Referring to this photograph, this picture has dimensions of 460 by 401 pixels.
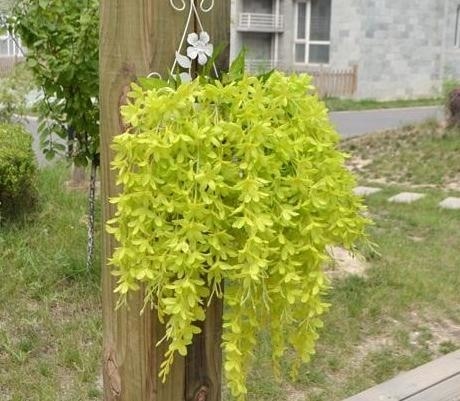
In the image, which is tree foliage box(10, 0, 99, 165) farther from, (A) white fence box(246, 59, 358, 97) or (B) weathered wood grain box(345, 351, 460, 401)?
(A) white fence box(246, 59, 358, 97)

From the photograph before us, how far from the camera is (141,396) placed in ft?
6.46

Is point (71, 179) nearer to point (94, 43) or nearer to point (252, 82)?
point (94, 43)

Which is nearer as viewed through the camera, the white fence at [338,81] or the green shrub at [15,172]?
the green shrub at [15,172]

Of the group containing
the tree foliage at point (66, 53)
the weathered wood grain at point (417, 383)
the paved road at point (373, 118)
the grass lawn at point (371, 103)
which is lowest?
the weathered wood grain at point (417, 383)

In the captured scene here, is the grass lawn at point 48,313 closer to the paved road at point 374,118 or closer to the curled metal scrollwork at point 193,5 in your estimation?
the curled metal scrollwork at point 193,5

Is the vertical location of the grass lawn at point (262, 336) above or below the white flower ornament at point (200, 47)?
below

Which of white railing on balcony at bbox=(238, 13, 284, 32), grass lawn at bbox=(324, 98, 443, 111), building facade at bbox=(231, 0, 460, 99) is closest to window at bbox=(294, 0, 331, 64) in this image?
building facade at bbox=(231, 0, 460, 99)

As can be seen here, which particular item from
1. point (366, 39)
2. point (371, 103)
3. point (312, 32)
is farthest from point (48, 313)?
point (312, 32)

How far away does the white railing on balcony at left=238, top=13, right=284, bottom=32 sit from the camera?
2636 centimetres

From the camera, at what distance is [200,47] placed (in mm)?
1881

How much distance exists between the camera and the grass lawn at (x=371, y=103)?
21531mm

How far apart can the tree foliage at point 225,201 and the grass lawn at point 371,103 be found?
19179 mm

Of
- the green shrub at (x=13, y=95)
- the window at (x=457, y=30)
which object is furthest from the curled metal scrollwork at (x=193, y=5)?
the window at (x=457, y=30)

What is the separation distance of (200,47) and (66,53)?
2376 millimetres
